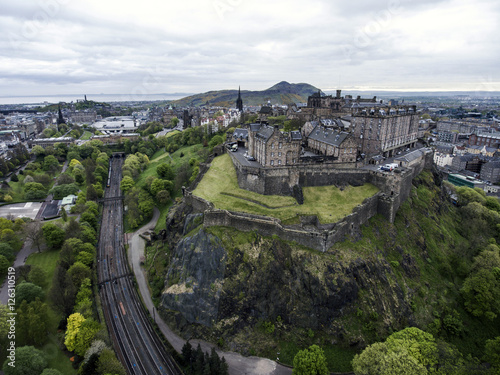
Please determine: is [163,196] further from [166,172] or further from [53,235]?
[53,235]

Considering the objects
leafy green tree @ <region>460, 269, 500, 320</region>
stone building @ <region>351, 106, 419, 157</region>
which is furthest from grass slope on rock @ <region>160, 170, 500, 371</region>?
stone building @ <region>351, 106, 419, 157</region>

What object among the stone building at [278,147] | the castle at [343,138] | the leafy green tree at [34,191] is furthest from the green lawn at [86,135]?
the stone building at [278,147]

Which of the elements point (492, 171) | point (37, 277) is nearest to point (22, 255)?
point (37, 277)

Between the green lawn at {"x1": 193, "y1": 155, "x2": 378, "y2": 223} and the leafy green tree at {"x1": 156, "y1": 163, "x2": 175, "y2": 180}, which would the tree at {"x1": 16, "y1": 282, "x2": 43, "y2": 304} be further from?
the leafy green tree at {"x1": 156, "y1": 163, "x2": 175, "y2": 180}

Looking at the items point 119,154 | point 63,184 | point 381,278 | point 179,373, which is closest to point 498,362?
point 381,278

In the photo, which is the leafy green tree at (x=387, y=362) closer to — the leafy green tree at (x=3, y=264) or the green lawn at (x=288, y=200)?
the green lawn at (x=288, y=200)

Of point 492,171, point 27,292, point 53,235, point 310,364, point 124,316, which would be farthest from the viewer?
point 492,171

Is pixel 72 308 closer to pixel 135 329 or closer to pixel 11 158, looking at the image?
pixel 135 329
